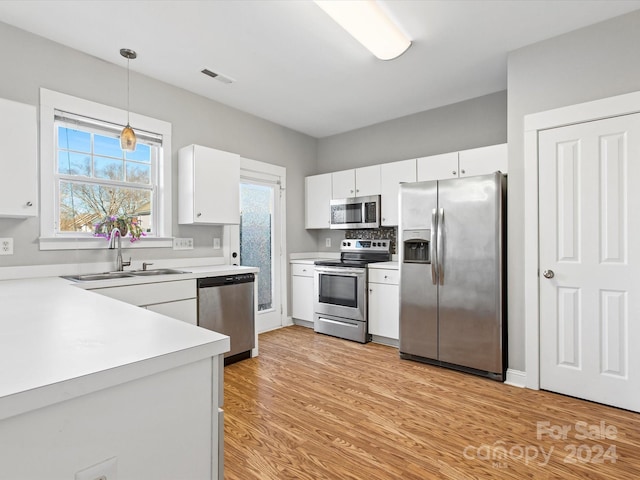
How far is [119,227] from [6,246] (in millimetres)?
722

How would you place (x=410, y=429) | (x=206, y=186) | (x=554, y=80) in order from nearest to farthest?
(x=410, y=429) → (x=554, y=80) → (x=206, y=186)

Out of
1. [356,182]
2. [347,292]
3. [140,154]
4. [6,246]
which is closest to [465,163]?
[356,182]

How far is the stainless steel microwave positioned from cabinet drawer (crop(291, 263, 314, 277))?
64 centimetres

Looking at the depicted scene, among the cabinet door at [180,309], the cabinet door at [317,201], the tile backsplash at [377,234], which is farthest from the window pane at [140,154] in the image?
the tile backsplash at [377,234]

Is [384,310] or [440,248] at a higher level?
[440,248]

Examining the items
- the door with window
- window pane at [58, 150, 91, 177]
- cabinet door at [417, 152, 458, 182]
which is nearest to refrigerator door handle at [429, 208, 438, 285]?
cabinet door at [417, 152, 458, 182]

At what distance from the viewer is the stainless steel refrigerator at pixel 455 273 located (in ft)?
9.36

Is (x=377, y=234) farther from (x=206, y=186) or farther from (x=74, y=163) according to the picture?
(x=74, y=163)

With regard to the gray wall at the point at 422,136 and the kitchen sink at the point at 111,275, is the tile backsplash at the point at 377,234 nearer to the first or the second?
the gray wall at the point at 422,136

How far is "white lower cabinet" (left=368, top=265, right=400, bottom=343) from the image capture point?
3.69 metres

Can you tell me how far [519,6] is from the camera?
226cm

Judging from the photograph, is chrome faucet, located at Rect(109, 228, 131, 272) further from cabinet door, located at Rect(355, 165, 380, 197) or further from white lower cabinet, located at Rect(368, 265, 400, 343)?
cabinet door, located at Rect(355, 165, 380, 197)

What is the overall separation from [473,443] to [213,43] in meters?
3.24

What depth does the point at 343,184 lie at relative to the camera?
452 centimetres
